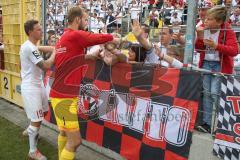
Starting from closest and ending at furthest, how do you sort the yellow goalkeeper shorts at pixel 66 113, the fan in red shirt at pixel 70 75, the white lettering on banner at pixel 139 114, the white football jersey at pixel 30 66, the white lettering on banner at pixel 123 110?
1. the fan in red shirt at pixel 70 75
2. the yellow goalkeeper shorts at pixel 66 113
3. the white lettering on banner at pixel 139 114
4. the white lettering on banner at pixel 123 110
5. the white football jersey at pixel 30 66

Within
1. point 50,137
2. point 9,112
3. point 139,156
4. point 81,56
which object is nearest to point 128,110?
point 139,156

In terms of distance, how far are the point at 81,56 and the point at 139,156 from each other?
138cm

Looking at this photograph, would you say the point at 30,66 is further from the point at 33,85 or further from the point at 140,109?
the point at 140,109

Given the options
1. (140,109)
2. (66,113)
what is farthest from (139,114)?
(66,113)

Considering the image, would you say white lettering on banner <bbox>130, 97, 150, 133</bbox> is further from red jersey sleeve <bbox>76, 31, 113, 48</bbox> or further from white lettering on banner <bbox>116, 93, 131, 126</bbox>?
red jersey sleeve <bbox>76, 31, 113, 48</bbox>

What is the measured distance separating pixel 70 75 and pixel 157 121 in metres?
1.13

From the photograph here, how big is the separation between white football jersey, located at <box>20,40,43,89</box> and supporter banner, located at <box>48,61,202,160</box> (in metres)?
0.68

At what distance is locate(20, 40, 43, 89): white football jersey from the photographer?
15.4 ft


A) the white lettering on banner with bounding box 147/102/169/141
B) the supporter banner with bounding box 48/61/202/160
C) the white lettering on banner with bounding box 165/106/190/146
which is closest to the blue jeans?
the supporter banner with bounding box 48/61/202/160

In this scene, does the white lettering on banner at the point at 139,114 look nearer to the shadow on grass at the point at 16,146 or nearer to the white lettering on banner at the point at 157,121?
the white lettering on banner at the point at 157,121

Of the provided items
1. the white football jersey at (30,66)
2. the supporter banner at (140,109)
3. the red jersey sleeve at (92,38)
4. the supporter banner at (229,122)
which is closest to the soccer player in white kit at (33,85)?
the white football jersey at (30,66)

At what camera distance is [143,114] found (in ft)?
14.1

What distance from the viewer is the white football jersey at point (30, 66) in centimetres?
470

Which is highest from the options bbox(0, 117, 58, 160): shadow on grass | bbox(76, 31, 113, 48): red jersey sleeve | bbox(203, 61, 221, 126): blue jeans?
bbox(76, 31, 113, 48): red jersey sleeve
